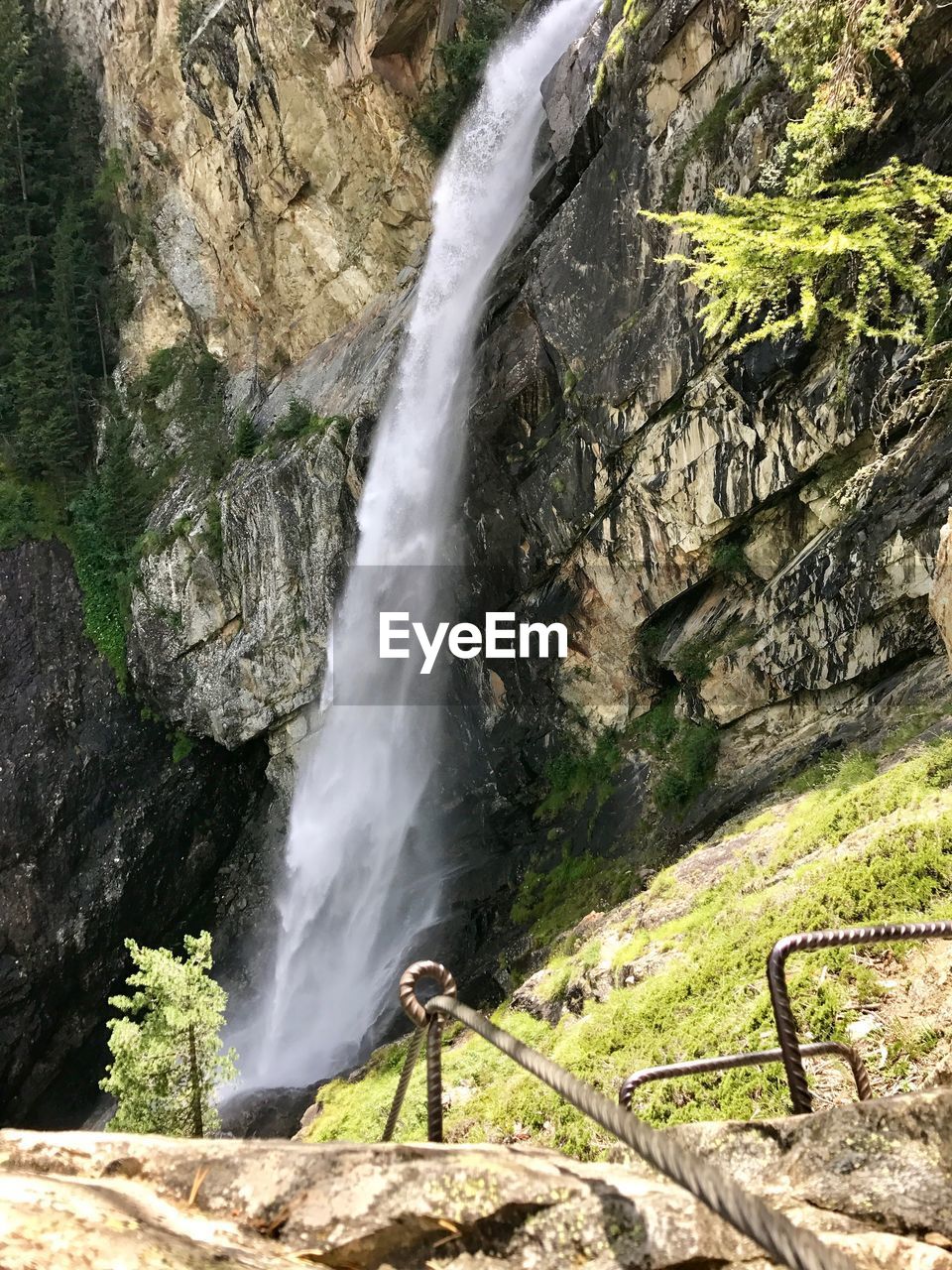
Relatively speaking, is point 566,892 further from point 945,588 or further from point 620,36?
point 620,36

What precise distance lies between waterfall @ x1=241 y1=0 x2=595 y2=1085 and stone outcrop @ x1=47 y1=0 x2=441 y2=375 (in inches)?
91.7

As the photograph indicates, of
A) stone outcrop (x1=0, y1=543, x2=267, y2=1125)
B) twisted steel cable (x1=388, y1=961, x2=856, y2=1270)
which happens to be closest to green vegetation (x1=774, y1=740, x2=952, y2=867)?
twisted steel cable (x1=388, y1=961, x2=856, y2=1270)

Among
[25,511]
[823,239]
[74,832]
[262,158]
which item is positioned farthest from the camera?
[25,511]

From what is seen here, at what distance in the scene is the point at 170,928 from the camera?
22516 millimetres

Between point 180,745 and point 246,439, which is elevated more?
point 246,439

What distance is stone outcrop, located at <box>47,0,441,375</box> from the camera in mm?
21172

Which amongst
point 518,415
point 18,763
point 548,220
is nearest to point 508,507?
point 518,415

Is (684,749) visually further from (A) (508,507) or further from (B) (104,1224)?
(B) (104,1224)

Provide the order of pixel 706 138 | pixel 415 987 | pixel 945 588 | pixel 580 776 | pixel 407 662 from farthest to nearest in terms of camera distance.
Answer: pixel 407 662, pixel 580 776, pixel 706 138, pixel 945 588, pixel 415 987

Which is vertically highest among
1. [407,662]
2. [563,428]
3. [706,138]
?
[706,138]

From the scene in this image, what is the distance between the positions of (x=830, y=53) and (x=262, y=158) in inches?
778

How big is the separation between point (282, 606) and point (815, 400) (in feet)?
49.0

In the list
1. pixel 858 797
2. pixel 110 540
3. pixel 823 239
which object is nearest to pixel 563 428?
pixel 823 239

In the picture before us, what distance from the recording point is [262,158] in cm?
2314
